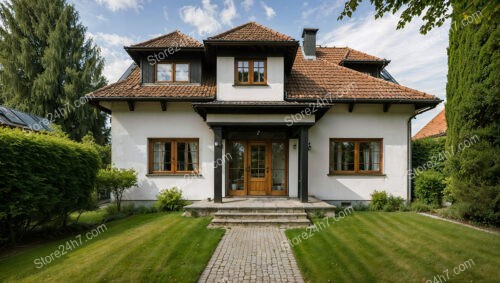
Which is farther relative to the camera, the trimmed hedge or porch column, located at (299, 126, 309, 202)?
porch column, located at (299, 126, 309, 202)

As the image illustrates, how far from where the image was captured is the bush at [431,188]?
9.08 meters

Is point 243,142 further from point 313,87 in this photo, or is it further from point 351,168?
point 351,168

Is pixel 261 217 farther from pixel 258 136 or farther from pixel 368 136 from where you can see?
pixel 368 136

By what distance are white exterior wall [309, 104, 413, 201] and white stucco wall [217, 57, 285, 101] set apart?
2.18 meters

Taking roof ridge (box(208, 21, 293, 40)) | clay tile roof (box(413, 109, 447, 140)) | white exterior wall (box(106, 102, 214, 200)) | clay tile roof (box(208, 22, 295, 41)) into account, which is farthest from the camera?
clay tile roof (box(413, 109, 447, 140))

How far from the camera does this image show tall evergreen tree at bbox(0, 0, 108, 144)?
67.2ft

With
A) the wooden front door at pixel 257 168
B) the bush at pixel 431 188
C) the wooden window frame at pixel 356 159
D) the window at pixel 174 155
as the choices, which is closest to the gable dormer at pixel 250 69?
the wooden front door at pixel 257 168

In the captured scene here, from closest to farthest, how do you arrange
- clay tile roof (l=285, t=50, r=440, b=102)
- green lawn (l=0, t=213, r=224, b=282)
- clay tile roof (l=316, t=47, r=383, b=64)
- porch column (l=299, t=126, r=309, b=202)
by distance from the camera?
green lawn (l=0, t=213, r=224, b=282)
porch column (l=299, t=126, r=309, b=202)
clay tile roof (l=285, t=50, r=440, b=102)
clay tile roof (l=316, t=47, r=383, b=64)

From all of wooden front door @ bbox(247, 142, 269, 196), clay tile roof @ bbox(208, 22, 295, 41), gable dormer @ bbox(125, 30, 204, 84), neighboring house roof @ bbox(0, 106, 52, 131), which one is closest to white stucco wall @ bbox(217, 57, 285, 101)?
clay tile roof @ bbox(208, 22, 295, 41)

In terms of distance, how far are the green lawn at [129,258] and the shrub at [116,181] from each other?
7.27 feet

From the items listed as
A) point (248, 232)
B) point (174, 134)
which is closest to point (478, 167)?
point (248, 232)

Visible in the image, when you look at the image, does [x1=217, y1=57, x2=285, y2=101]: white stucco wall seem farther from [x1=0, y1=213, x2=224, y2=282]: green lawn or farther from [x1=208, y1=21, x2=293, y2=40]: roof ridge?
[x1=0, y1=213, x2=224, y2=282]: green lawn

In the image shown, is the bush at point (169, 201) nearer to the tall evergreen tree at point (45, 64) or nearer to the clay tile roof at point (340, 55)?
the clay tile roof at point (340, 55)

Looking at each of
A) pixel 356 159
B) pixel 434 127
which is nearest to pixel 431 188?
pixel 356 159
